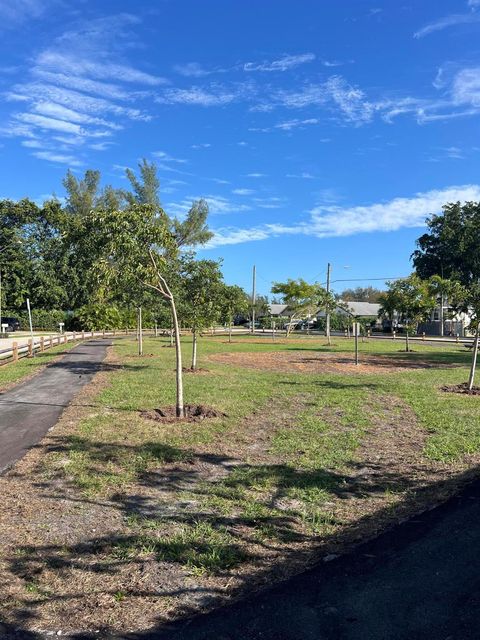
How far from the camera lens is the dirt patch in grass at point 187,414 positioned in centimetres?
964

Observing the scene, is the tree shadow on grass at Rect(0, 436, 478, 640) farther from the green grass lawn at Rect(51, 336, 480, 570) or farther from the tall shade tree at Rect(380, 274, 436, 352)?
the tall shade tree at Rect(380, 274, 436, 352)

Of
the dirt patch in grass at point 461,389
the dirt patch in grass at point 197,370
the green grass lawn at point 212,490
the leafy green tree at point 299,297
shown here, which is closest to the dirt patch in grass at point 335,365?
the dirt patch in grass at point 197,370

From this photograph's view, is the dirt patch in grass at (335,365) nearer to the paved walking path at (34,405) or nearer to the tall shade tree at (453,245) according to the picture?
the paved walking path at (34,405)

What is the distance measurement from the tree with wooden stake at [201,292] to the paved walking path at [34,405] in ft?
12.3

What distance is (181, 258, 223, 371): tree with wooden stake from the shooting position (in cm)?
1661

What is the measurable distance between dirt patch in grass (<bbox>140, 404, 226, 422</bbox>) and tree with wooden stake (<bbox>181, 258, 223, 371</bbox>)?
676cm

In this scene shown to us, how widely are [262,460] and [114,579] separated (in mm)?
3433

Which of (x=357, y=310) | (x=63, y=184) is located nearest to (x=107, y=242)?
(x=63, y=184)

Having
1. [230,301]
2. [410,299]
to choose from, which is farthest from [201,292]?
[410,299]

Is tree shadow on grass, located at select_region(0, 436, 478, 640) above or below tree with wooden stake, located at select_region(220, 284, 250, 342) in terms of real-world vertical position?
below

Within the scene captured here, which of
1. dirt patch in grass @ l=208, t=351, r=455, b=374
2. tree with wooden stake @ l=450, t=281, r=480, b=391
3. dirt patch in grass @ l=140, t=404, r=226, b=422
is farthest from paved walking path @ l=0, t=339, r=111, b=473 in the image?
tree with wooden stake @ l=450, t=281, r=480, b=391

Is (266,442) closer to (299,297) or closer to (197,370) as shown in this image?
(197,370)

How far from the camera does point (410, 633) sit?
3.08 metres

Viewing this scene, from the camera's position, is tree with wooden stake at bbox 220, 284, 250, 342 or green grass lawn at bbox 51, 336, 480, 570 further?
tree with wooden stake at bbox 220, 284, 250, 342
